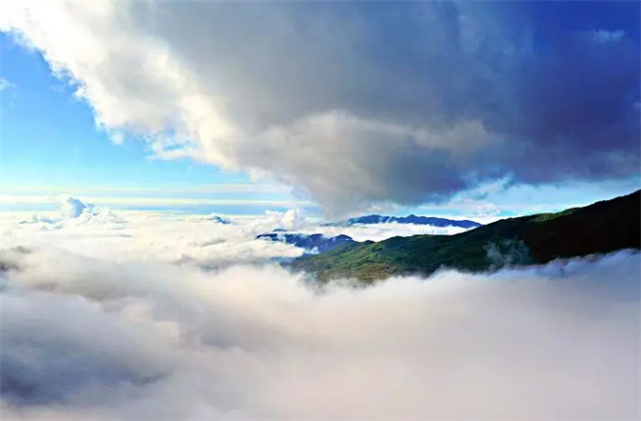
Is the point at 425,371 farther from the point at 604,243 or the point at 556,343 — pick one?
the point at 604,243

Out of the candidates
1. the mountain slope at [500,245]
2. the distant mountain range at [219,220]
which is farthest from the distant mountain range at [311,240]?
the distant mountain range at [219,220]

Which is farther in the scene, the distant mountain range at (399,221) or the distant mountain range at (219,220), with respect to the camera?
the distant mountain range at (399,221)

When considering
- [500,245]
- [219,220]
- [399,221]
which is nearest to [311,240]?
[219,220]

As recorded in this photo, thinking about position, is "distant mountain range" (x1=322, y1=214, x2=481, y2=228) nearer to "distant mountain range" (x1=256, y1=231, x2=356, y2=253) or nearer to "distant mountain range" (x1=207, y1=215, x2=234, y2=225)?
"distant mountain range" (x1=256, y1=231, x2=356, y2=253)

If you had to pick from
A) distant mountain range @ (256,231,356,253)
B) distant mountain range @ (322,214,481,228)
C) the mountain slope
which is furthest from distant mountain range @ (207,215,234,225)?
the mountain slope

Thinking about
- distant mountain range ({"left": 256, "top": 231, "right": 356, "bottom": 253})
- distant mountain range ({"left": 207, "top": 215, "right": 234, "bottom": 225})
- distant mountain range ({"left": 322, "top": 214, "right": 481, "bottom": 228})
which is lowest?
distant mountain range ({"left": 256, "top": 231, "right": 356, "bottom": 253})

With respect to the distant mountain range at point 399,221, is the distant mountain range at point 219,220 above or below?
below

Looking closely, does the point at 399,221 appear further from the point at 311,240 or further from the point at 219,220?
the point at 219,220

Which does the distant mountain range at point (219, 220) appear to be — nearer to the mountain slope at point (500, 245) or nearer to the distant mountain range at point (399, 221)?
the distant mountain range at point (399, 221)
